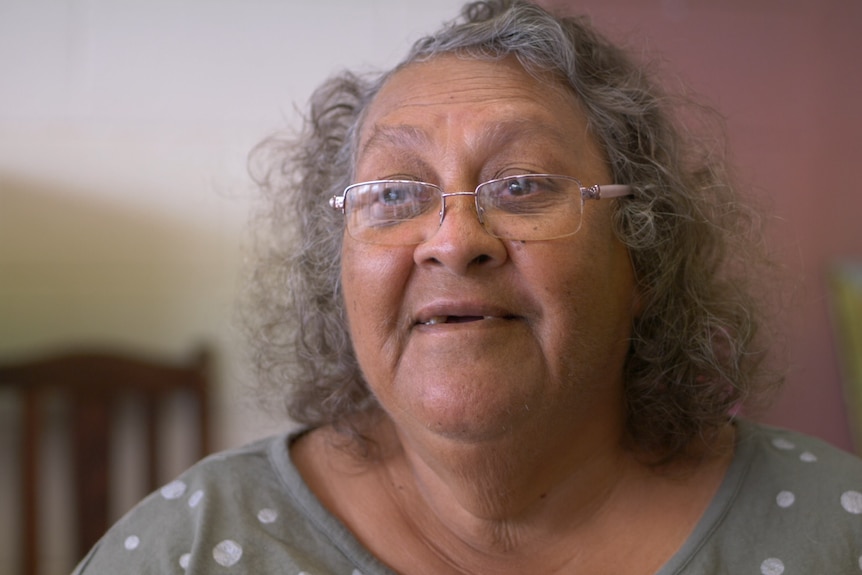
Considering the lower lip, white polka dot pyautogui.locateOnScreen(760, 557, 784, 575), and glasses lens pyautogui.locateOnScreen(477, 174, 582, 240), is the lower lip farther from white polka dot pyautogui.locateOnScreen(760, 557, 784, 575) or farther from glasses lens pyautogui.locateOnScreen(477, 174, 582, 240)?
white polka dot pyautogui.locateOnScreen(760, 557, 784, 575)

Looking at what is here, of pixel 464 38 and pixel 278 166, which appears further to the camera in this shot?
pixel 278 166

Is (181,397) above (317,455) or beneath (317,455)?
beneath

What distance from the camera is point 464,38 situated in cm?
111

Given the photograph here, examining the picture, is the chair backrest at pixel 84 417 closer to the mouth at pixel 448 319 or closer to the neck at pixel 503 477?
the neck at pixel 503 477

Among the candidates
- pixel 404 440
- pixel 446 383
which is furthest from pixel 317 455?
pixel 446 383

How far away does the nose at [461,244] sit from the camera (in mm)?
901

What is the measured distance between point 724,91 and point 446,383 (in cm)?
164

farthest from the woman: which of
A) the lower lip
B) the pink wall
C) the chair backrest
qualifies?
the pink wall

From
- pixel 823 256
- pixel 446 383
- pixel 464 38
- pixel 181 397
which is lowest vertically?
pixel 181 397

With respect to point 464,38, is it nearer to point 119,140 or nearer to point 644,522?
point 644,522

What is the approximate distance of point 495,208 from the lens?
0.96 m

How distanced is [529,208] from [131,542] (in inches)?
26.6

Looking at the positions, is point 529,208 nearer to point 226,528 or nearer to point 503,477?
point 503,477

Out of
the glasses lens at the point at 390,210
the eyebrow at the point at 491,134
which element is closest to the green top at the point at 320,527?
the glasses lens at the point at 390,210
